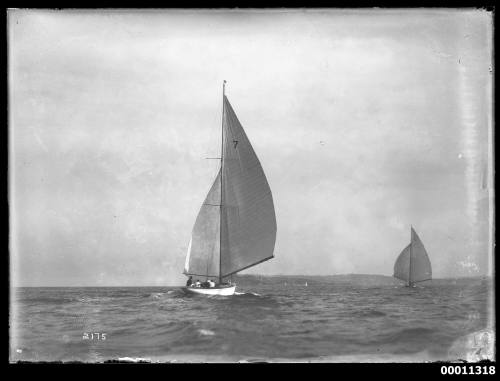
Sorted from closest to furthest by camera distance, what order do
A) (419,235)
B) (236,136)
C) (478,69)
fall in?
(478,69) < (419,235) < (236,136)

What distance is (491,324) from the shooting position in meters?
16.0

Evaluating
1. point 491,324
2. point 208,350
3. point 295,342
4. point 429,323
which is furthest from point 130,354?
point 491,324

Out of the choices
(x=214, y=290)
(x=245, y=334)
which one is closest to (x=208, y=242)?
(x=214, y=290)

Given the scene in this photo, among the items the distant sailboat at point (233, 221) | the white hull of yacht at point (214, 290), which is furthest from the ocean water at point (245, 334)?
the white hull of yacht at point (214, 290)

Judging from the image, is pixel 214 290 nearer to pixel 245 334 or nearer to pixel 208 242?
pixel 208 242

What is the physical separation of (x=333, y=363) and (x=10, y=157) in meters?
11.5

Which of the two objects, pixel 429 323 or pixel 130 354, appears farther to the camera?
pixel 429 323

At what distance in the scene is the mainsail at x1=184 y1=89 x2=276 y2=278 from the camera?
2288 centimetres

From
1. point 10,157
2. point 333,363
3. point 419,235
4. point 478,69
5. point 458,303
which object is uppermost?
point 478,69

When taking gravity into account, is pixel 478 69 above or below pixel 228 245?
above

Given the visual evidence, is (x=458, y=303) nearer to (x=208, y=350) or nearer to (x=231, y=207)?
(x=208, y=350)

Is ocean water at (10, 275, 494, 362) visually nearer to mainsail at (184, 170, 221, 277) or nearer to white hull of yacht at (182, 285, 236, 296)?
mainsail at (184, 170, 221, 277)

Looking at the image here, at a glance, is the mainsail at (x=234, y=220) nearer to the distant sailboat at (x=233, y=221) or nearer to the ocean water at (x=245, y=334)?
the distant sailboat at (x=233, y=221)

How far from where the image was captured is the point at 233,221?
2511cm
